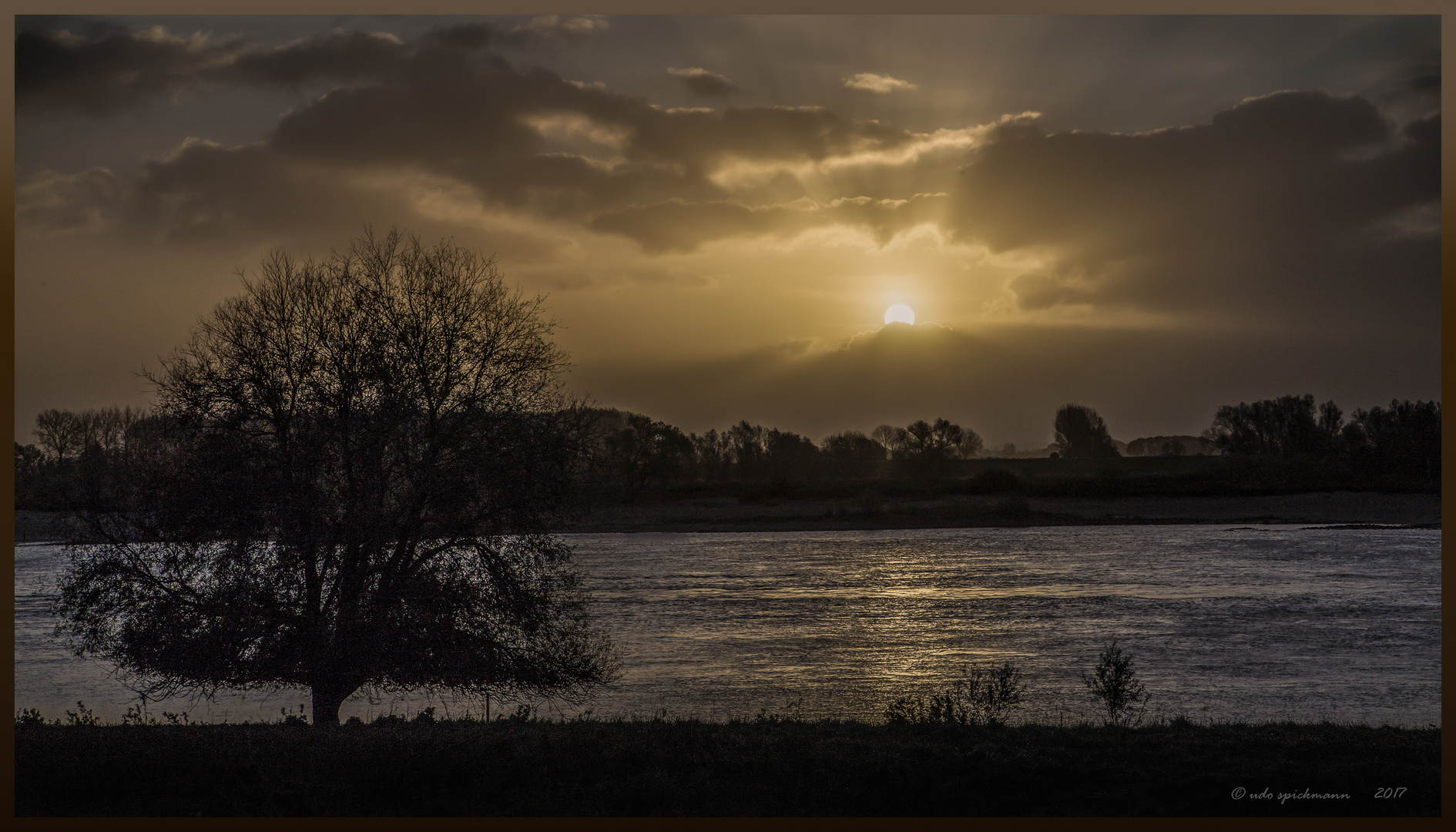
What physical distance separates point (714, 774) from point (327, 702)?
26.6ft

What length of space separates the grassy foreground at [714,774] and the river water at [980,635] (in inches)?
243

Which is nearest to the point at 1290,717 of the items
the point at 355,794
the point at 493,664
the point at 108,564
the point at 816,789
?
the point at 816,789

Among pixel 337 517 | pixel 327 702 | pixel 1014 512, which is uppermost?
pixel 337 517

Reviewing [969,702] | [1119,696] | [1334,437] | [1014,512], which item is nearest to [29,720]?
[969,702]

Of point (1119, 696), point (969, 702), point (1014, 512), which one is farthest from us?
point (1014, 512)

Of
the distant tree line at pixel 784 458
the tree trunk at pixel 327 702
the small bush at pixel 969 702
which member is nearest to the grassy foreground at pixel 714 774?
the tree trunk at pixel 327 702

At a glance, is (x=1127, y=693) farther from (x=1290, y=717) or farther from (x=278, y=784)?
(x=278, y=784)

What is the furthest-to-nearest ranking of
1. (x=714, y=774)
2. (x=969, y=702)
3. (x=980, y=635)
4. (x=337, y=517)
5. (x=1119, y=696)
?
(x=980, y=635), (x=969, y=702), (x=1119, y=696), (x=337, y=517), (x=714, y=774)

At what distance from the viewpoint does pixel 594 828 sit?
970cm

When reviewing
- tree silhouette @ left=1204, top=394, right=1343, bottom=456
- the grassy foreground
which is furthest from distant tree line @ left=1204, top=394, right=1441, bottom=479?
the grassy foreground

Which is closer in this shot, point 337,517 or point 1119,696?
point 337,517

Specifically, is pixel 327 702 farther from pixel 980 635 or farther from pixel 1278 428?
pixel 1278 428

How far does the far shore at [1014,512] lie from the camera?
4198 inches

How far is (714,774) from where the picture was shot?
1164cm
